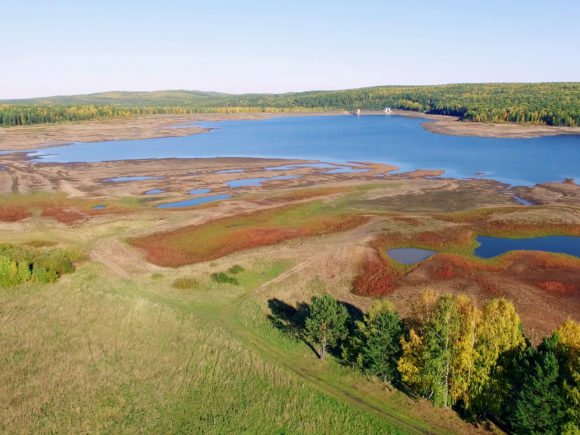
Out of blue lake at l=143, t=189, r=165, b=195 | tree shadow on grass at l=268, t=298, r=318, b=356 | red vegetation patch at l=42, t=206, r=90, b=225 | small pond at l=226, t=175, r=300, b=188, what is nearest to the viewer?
tree shadow on grass at l=268, t=298, r=318, b=356

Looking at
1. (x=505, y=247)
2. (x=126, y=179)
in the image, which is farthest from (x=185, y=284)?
(x=126, y=179)

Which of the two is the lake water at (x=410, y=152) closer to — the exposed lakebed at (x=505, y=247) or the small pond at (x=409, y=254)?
the exposed lakebed at (x=505, y=247)

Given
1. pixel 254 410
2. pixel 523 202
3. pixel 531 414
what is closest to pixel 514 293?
pixel 531 414

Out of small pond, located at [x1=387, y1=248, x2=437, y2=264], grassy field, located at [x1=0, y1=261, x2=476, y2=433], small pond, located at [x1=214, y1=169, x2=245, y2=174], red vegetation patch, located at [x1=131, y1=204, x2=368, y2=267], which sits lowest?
grassy field, located at [x1=0, y1=261, x2=476, y2=433]

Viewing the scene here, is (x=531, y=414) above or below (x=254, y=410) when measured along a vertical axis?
above

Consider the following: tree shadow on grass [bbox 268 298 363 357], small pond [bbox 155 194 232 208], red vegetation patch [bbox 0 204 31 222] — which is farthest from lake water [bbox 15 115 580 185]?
tree shadow on grass [bbox 268 298 363 357]

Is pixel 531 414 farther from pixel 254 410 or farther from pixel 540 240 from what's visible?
pixel 540 240

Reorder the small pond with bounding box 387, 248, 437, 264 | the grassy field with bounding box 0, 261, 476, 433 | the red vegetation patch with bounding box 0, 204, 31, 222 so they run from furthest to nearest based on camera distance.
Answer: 1. the red vegetation patch with bounding box 0, 204, 31, 222
2. the small pond with bounding box 387, 248, 437, 264
3. the grassy field with bounding box 0, 261, 476, 433

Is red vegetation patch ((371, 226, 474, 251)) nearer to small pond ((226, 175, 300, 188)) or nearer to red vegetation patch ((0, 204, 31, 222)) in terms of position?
small pond ((226, 175, 300, 188))
